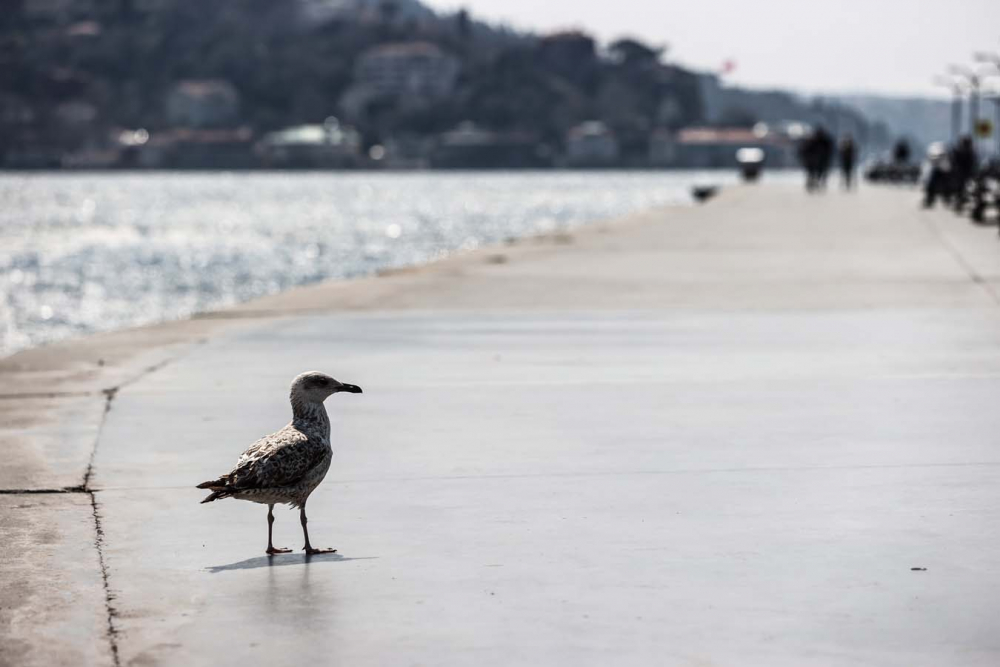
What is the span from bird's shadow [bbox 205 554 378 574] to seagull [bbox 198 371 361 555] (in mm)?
24

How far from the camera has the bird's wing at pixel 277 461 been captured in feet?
19.6

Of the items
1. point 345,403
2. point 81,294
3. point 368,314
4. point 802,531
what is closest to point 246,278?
point 81,294

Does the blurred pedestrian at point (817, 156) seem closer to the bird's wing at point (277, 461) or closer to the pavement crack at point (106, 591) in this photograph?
the pavement crack at point (106, 591)

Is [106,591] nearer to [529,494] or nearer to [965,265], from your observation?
[529,494]

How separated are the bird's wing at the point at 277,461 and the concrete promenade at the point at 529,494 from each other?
32 centimetres

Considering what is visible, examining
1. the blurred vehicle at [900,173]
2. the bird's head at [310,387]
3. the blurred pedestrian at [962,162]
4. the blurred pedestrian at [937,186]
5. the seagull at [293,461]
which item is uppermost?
the bird's head at [310,387]

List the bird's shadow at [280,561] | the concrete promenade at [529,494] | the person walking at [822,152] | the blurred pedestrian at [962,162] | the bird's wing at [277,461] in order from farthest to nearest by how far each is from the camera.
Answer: the person walking at [822,152], the blurred pedestrian at [962,162], the bird's shadow at [280,561], the bird's wing at [277,461], the concrete promenade at [529,494]

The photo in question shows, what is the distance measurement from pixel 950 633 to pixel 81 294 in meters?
51.7

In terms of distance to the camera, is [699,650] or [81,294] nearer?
[699,650]

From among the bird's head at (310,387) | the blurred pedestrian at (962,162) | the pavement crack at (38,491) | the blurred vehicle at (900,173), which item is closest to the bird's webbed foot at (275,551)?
the bird's head at (310,387)

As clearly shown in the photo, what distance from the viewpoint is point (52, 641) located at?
514 centimetres

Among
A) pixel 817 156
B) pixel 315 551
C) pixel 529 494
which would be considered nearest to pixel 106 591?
pixel 315 551

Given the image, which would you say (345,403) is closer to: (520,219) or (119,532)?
(119,532)

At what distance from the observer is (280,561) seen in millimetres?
6180
